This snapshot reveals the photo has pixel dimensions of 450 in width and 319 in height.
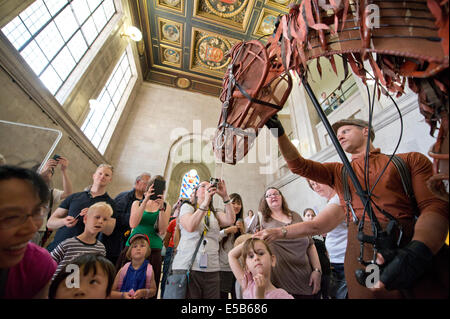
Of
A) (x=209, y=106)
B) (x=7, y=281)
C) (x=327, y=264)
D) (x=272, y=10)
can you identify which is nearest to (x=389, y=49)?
(x=7, y=281)

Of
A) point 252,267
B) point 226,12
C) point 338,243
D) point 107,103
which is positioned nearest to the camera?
point 252,267

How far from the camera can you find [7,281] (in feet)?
1.71

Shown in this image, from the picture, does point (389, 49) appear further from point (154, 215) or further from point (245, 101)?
point (154, 215)

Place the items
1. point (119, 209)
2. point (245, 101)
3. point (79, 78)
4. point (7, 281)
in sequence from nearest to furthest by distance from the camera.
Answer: point (7, 281)
point (245, 101)
point (119, 209)
point (79, 78)

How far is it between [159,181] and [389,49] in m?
2.26

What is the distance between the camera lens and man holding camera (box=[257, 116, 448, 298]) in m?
0.61

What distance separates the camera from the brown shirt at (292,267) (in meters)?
1.70

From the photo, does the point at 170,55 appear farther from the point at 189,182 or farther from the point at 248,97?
the point at 248,97

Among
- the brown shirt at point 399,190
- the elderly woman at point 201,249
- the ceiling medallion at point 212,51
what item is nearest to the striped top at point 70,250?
the elderly woman at point 201,249

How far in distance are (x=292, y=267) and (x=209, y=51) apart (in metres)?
10.9

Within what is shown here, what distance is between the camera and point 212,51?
1015cm

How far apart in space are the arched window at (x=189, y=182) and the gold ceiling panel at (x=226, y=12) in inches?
306

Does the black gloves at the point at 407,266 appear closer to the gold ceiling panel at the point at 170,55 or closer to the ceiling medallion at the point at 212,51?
the ceiling medallion at the point at 212,51

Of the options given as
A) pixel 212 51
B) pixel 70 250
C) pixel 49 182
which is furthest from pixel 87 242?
pixel 212 51
